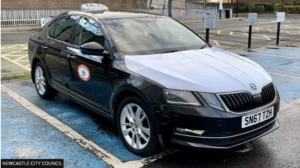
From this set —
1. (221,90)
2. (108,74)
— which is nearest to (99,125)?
(108,74)

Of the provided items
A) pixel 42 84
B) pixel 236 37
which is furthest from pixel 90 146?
pixel 236 37

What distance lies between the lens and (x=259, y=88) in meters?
3.44

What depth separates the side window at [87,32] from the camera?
422 cm

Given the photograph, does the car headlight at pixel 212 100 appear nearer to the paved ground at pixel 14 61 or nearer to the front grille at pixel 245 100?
the front grille at pixel 245 100

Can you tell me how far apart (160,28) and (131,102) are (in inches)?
58.1

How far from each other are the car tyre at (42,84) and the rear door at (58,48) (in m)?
0.25

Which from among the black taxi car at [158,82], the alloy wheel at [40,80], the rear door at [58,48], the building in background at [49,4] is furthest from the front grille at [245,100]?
the building in background at [49,4]

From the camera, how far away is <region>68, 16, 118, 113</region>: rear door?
12.9 ft

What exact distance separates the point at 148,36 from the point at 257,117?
1759 millimetres

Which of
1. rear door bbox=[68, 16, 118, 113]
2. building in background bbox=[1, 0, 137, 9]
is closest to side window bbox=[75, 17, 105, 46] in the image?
rear door bbox=[68, 16, 118, 113]

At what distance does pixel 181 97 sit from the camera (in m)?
3.14

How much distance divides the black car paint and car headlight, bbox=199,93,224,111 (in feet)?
0.11

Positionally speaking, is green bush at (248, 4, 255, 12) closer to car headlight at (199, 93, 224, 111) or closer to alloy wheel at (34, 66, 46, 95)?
alloy wheel at (34, 66, 46, 95)

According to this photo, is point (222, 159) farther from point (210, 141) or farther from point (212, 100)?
point (212, 100)
